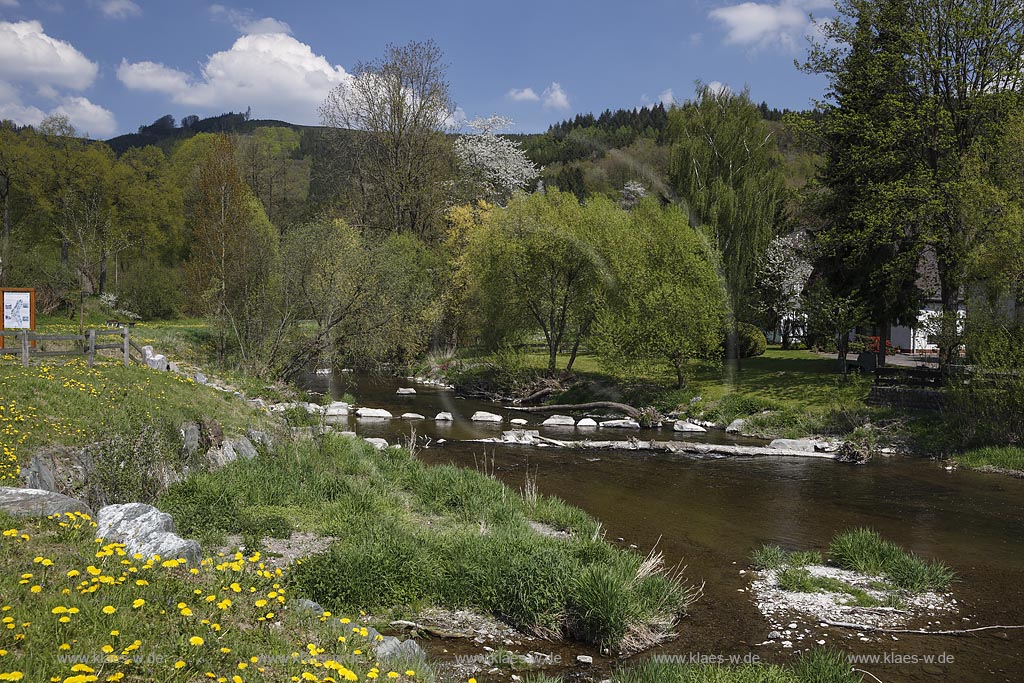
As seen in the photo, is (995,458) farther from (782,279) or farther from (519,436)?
(782,279)

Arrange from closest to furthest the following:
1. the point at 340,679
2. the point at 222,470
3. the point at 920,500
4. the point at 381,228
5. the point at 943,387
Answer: the point at 340,679 < the point at 222,470 < the point at 920,500 < the point at 943,387 < the point at 381,228

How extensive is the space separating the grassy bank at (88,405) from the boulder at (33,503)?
4.32ft

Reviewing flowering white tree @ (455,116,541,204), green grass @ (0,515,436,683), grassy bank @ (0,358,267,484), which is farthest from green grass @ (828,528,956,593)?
flowering white tree @ (455,116,541,204)

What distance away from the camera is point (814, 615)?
951 cm

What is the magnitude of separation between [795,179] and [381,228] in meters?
41.2

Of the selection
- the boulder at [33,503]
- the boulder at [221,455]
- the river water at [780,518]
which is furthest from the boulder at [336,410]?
the boulder at [33,503]

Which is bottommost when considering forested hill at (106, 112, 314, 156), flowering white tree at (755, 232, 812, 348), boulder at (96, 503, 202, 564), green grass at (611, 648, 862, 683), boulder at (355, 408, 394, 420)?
boulder at (355, 408, 394, 420)

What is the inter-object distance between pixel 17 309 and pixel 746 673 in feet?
57.3

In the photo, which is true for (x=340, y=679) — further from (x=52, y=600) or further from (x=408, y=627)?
(x=408, y=627)

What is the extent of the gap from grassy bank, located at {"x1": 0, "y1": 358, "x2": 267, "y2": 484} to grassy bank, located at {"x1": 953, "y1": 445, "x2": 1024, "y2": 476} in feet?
64.0

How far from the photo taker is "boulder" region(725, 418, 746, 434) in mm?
25156

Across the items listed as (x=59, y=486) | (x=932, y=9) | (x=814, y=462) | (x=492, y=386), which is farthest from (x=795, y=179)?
(x=59, y=486)

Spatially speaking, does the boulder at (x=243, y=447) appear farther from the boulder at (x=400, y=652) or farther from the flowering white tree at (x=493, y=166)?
the flowering white tree at (x=493, y=166)

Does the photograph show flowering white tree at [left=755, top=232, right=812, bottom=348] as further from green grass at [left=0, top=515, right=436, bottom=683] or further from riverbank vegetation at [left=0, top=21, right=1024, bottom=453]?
green grass at [left=0, top=515, right=436, bottom=683]
